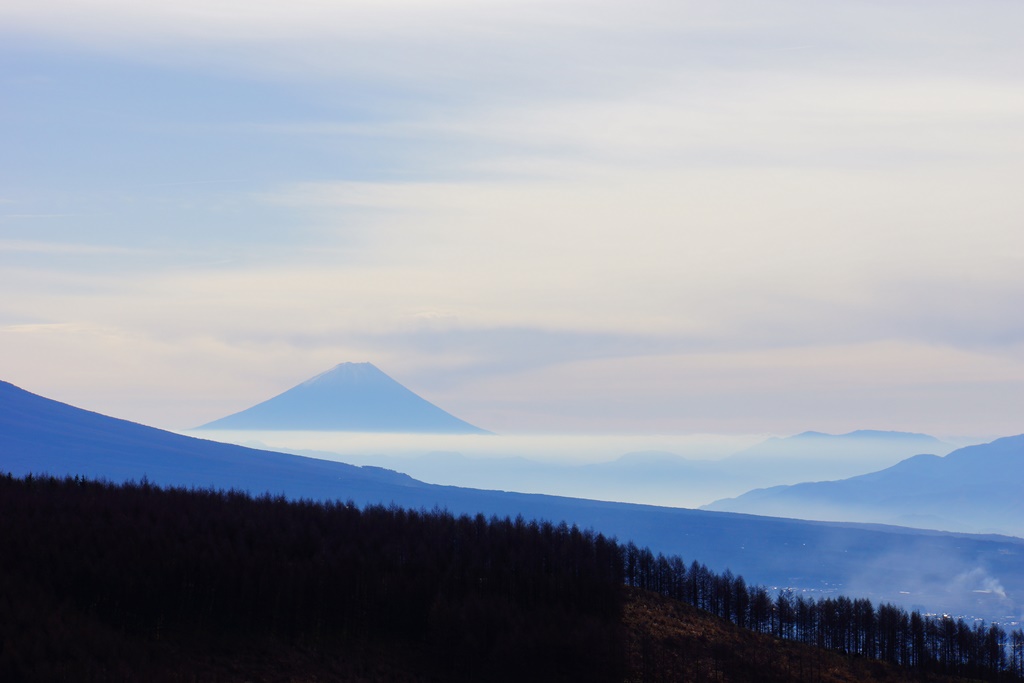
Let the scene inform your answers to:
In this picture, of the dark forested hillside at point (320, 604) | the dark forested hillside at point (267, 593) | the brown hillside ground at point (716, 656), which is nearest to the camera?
the dark forested hillside at point (267, 593)

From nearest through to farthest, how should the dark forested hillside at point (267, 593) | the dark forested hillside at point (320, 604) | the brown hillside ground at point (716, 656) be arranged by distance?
1. the dark forested hillside at point (267, 593)
2. the dark forested hillside at point (320, 604)
3. the brown hillside ground at point (716, 656)

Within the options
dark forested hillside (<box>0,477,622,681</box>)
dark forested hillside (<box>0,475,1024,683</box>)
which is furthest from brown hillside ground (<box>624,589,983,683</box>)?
dark forested hillside (<box>0,477,622,681</box>)

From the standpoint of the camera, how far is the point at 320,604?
79.2 m

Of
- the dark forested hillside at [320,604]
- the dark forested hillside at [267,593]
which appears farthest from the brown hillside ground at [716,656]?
the dark forested hillside at [267,593]

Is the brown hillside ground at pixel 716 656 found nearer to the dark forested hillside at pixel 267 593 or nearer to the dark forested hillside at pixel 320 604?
the dark forested hillside at pixel 320 604

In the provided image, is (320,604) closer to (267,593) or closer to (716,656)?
(267,593)

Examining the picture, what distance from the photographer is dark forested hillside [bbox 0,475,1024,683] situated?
66.7m

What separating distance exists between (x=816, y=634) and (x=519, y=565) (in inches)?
2393

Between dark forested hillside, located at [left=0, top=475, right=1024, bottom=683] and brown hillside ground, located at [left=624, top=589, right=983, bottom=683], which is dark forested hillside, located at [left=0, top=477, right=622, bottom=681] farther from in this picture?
brown hillside ground, located at [left=624, top=589, right=983, bottom=683]

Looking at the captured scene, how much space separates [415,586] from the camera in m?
84.4

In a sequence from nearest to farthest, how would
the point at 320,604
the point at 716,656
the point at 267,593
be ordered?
the point at 267,593 < the point at 320,604 < the point at 716,656

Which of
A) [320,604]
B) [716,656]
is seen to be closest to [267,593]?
[320,604]

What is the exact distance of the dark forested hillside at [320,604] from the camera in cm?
6669

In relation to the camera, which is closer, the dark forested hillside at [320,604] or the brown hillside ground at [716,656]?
the dark forested hillside at [320,604]
